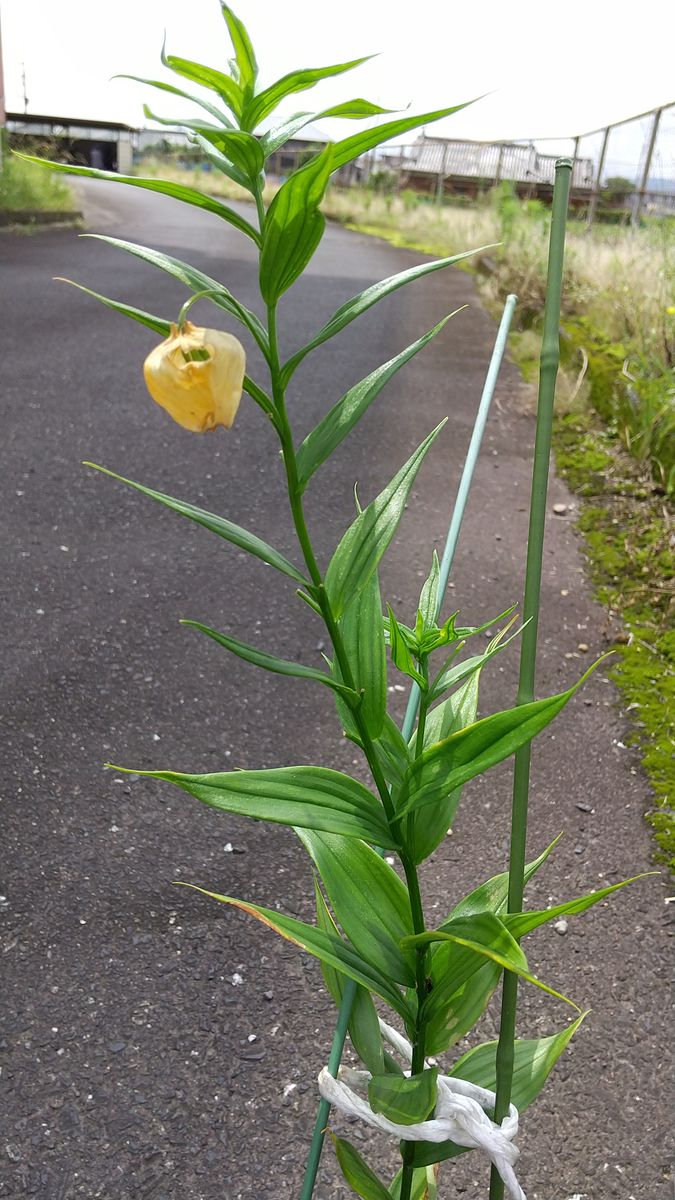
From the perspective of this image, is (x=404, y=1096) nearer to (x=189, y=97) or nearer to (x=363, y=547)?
(x=363, y=547)

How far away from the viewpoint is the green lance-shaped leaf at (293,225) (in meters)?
0.50

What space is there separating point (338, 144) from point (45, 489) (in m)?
2.91

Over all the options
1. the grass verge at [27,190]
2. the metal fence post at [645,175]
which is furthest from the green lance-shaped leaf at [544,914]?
the grass verge at [27,190]

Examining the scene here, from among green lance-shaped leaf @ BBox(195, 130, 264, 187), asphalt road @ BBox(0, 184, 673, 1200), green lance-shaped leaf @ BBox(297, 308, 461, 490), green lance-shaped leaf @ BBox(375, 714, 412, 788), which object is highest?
green lance-shaped leaf @ BBox(195, 130, 264, 187)

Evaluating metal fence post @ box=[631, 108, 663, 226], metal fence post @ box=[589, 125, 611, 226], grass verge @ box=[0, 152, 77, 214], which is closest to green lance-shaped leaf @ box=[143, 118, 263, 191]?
metal fence post @ box=[631, 108, 663, 226]

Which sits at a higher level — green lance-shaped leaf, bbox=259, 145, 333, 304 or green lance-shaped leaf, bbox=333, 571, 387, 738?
green lance-shaped leaf, bbox=259, 145, 333, 304

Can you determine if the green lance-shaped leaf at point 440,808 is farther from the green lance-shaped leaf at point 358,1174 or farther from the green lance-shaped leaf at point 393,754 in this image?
the green lance-shaped leaf at point 358,1174

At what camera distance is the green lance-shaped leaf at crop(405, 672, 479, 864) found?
0.77 metres

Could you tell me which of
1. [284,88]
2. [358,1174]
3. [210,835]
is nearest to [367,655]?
[284,88]

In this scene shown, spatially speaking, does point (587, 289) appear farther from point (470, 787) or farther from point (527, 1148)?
point (527, 1148)

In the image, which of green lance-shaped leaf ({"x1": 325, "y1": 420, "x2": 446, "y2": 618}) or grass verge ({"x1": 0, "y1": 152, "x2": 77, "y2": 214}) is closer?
green lance-shaped leaf ({"x1": 325, "y1": 420, "x2": 446, "y2": 618})

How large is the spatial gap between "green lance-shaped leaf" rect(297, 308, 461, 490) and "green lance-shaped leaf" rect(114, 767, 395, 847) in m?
0.18

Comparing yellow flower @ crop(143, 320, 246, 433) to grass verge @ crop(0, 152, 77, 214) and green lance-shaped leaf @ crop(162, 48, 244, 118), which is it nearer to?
green lance-shaped leaf @ crop(162, 48, 244, 118)

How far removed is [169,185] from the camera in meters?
0.56
